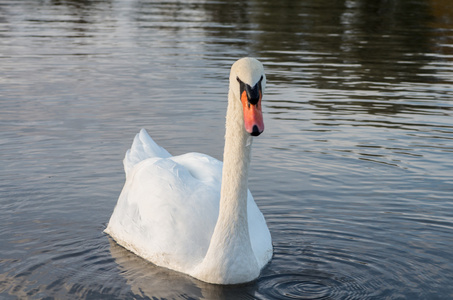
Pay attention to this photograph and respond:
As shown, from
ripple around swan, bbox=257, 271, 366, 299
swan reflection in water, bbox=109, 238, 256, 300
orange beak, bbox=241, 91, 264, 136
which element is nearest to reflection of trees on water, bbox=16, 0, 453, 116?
ripple around swan, bbox=257, 271, 366, 299

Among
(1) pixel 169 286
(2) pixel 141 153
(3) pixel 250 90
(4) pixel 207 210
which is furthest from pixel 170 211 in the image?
(2) pixel 141 153

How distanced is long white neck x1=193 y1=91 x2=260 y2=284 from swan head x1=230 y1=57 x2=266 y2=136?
538 mm

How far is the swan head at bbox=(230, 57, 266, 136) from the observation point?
6434 mm

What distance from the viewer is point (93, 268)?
7.95 meters

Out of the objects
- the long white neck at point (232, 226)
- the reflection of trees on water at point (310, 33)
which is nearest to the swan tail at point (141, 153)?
the long white neck at point (232, 226)

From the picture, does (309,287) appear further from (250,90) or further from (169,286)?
(250,90)

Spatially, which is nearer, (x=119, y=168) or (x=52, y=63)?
(x=119, y=168)

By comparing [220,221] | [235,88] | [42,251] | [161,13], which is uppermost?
[235,88]

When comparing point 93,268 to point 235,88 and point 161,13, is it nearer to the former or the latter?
point 235,88

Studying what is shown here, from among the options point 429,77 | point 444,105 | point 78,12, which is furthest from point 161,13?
point 444,105

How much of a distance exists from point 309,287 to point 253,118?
6.46ft

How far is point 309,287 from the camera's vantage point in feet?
24.6

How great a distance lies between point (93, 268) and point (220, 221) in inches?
58.6

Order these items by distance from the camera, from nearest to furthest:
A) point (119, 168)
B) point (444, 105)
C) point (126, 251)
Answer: point (126, 251)
point (119, 168)
point (444, 105)
